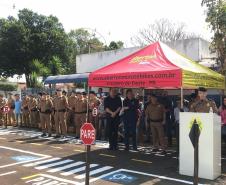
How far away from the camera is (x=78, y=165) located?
939cm

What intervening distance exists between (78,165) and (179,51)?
15.1 metres

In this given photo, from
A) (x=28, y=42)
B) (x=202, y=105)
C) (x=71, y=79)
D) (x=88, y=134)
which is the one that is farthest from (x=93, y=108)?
(x=28, y=42)

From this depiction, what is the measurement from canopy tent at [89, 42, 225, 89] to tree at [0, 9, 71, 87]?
32.4 metres

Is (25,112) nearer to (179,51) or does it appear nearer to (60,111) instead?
(60,111)

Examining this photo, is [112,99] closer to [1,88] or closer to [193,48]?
[193,48]

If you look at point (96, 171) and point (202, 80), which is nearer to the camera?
point (96, 171)

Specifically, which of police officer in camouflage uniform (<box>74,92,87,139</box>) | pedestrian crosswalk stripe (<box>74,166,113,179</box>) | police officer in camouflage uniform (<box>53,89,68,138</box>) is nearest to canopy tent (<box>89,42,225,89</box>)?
pedestrian crosswalk stripe (<box>74,166,113,179</box>)

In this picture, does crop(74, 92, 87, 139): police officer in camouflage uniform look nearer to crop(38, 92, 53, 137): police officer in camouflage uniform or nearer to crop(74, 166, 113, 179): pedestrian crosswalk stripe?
crop(38, 92, 53, 137): police officer in camouflage uniform

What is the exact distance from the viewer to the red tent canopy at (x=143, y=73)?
360 inches

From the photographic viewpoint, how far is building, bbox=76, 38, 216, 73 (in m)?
22.0

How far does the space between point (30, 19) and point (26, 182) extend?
126 ft

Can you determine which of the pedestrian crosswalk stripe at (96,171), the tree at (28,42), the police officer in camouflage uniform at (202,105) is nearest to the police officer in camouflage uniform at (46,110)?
the pedestrian crosswalk stripe at (96,171)

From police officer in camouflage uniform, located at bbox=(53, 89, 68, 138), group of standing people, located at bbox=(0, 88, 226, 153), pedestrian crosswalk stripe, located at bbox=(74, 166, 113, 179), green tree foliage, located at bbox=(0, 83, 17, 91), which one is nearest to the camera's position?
pedestrian crosswalk stripe, located at bbox=(74, 166, 113, 179)

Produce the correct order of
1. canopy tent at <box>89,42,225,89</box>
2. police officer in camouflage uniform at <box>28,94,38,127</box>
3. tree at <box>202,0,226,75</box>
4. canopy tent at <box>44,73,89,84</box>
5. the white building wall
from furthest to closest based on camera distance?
Answer: the white building wall, canopy tent at <box>44,73,89,84</box>, police officer in camouflage uniform at <box>28,94,38,127</box>, tree at <box>202,0,226,75</box>, canopy tent at <box>89,42,225,89</box>
